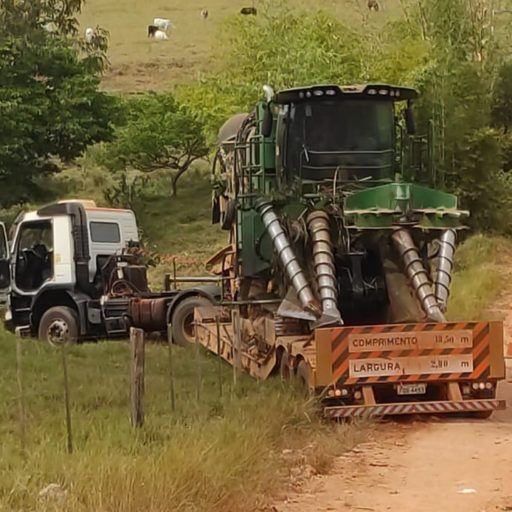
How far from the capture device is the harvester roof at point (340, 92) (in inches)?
552

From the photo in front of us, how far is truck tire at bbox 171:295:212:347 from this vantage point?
1975 cm

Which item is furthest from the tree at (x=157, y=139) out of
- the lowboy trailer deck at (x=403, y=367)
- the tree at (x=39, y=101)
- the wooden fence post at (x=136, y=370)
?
the wooden fence post at (x=136, y=370)

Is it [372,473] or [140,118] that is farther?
[140,118]

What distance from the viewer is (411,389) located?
12.8 m

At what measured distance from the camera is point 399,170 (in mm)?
14805

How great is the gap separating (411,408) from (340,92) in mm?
3894

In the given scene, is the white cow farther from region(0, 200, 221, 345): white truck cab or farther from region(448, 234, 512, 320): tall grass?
region(0, 200, 221, 345): white truck cab

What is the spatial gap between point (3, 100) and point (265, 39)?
312 inches

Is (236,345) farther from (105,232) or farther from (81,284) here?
(105,232)

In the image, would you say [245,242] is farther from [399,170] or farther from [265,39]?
[265,39]

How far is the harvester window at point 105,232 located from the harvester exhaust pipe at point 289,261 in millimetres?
7431

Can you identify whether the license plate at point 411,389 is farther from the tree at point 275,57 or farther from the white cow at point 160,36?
the white cow at point 160,36

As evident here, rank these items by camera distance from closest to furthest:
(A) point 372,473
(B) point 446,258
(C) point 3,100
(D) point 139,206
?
(A) point 372,473
(B) point 446,258
(C) point 3,100
(D) point 139,206

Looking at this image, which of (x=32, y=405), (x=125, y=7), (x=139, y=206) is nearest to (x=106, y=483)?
(x=32, y=405)
